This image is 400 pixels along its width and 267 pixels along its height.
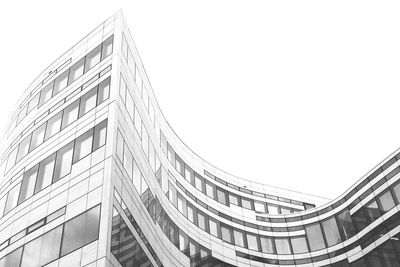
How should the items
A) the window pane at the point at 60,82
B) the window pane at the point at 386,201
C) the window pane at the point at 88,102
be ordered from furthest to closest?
1. the window pane at the point at 386,201
2. the window pane at the point at 60,82
3. the window pane at the point at 88,102

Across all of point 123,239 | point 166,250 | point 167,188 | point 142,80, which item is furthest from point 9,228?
point 142,80

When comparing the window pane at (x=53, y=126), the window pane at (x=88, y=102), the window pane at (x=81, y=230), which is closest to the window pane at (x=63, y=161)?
the window pane at (x=53, y=126)

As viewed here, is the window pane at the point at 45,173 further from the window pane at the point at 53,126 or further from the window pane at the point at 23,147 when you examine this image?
the window pane at the point at 23,147

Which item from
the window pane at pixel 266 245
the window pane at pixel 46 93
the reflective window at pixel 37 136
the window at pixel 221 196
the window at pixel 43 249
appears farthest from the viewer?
the window at pixel 221 196

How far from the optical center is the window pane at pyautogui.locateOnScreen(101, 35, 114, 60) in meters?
35.7

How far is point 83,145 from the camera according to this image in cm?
2991

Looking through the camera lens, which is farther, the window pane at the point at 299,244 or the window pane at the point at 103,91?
the window pane at the point at 299,244

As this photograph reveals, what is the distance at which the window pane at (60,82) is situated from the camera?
36.6m

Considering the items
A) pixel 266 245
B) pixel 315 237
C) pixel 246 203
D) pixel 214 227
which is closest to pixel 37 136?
pixel 214 227

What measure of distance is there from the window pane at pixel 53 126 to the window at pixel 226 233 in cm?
1868

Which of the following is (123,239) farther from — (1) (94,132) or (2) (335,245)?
(2) (335,245)

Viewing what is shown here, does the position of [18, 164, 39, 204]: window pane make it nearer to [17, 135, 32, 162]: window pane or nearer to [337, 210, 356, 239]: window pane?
[17, 135, 32, 162]: window pane

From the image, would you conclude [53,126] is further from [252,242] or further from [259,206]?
[259,206]

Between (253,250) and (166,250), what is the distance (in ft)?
44.1
